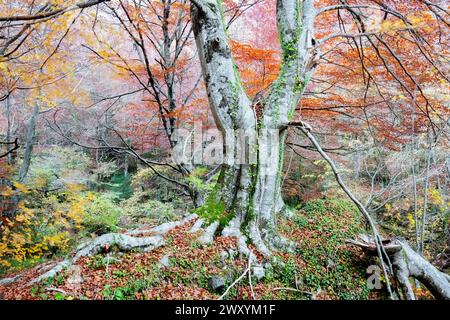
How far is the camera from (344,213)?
16.8 feet

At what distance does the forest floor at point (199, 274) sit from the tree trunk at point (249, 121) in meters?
0.35

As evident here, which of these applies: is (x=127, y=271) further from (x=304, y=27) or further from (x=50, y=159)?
(x=50, y=159)

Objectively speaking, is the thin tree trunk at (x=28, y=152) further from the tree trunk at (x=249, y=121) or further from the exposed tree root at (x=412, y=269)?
the exposed tree root at (x=412, y=269)

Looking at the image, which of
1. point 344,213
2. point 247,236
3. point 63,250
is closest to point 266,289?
point 247,236

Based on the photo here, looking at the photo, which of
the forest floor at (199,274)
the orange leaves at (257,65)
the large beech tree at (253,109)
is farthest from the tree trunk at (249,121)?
the orange leaves at (257,65)

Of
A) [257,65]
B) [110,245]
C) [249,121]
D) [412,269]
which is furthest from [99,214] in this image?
[412,269]

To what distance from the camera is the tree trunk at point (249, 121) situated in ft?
10.9

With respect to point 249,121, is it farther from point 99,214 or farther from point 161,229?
point 99,214

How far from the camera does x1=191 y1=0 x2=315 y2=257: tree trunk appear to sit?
333 centimetres

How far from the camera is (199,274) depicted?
2.85 metres

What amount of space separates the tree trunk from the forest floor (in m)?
0.35

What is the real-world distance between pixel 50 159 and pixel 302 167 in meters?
12.3

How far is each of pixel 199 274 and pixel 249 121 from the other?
190 centimetres

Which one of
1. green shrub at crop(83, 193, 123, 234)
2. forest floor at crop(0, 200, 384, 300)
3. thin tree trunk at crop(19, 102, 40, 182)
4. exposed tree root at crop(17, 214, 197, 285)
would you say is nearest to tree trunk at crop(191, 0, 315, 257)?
forest floor at crop(0, 200, 384, 300)
